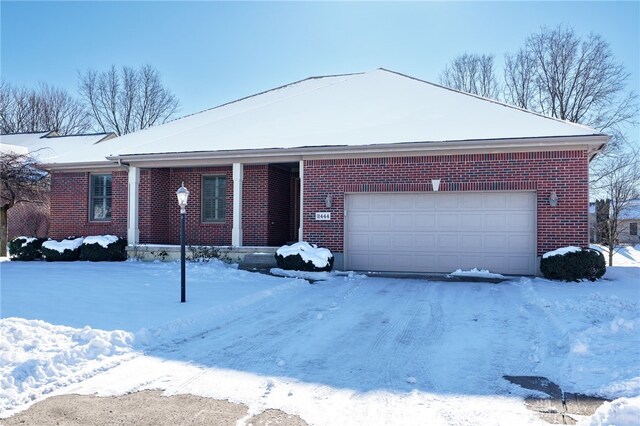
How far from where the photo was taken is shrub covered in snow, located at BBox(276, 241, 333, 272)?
13.0 m

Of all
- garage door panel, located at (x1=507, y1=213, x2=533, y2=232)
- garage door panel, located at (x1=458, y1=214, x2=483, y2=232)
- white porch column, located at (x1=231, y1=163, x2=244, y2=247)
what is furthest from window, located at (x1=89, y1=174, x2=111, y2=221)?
garage door panel, located at (x1=507, y1=213, x2=533, y2=232)

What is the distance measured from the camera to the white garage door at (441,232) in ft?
42.5

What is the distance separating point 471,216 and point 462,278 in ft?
5.85

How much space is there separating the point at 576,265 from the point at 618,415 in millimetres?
9061

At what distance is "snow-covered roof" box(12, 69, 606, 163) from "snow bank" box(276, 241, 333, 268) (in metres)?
Answer: 2.77

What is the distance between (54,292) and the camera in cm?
964

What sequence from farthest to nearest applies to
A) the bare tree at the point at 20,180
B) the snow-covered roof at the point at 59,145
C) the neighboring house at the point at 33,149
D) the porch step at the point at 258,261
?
the neighboring house at the point at 33,149 → the snow-covered roof at the point at 59,145 → the bare tree at the point at 20,180 → the porch step at the point at 258,261

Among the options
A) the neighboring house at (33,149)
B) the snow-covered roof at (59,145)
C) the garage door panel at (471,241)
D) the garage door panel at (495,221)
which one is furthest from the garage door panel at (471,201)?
the neighboring house at (33,149)

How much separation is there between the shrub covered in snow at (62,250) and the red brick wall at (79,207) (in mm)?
1109

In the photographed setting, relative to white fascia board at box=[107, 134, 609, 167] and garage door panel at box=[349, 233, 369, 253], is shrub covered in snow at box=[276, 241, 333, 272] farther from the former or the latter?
white fascia board at box=[107, 134, 609, 167]

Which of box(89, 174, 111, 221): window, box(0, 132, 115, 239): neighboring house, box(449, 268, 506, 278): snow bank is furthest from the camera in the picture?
box(0, 132, 115, 239): neighboring house

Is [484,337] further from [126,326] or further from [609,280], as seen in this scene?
[609,280]

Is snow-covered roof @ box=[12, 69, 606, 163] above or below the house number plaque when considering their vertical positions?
above

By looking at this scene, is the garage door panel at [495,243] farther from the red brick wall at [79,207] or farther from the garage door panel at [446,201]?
the red brick wall at [79,207]
